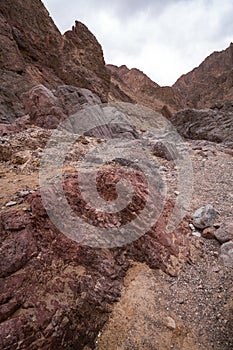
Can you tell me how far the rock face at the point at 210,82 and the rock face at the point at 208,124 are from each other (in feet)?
135

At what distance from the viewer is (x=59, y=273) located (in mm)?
2461

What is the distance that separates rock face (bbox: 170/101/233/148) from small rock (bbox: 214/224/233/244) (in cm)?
1027

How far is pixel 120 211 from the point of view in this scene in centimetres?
307

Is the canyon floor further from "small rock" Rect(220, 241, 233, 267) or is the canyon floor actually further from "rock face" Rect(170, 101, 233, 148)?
"rock face" Rect(170, 101, 233, 148)

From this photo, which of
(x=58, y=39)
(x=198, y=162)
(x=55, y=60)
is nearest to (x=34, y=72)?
(x=55, y=60)

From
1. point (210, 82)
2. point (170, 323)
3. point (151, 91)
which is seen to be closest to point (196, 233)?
point (170, 323)

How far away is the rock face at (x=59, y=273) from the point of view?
2078mm

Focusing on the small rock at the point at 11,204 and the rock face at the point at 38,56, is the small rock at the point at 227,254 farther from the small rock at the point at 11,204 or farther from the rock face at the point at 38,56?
the rock face at the point at 38,56

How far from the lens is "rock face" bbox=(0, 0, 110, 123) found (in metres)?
15.3

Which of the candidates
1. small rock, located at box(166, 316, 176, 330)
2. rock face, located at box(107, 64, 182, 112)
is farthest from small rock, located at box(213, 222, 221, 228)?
rock face, located at box(107, 64, 182, 112)

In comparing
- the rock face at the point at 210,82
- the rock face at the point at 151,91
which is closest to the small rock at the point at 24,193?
the rock face at the point at 151,91

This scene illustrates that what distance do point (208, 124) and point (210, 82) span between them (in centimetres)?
5885

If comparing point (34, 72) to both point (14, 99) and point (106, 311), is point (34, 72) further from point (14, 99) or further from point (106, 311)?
point (106, 311)

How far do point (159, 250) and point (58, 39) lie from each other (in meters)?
27.1
